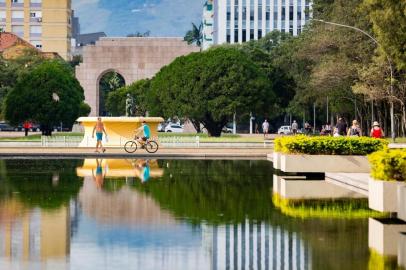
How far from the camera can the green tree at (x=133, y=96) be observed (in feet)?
332

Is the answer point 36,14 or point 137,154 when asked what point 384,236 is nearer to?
point 137,154

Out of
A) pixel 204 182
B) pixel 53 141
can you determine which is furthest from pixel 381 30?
pixel 204 182

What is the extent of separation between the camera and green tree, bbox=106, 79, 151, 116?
101 meters

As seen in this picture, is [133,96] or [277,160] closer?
[277,160]

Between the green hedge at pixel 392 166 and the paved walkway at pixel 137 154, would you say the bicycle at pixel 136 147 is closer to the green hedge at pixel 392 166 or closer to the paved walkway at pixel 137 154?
the paved walkway at pixel 137 154

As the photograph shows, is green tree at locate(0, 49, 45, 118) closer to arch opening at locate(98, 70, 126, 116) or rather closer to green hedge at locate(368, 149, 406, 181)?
arch opening at locate(98, 70, 126, 116)

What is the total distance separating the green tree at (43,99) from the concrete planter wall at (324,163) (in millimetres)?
53670

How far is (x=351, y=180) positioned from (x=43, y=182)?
8.52 metres

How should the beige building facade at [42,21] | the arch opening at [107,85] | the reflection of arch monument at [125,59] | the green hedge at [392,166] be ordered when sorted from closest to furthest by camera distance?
the green hedge at [392,166] < the reflection of arch monument at [125,59] < the arch opening at [107,85] < the beige building facade at [42,21]

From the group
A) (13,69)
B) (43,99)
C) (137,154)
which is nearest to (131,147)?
(137,154)

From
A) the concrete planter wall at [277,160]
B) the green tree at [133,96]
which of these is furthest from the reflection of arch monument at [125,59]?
the concrete planter wall at [277,160]

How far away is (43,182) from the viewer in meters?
29.1

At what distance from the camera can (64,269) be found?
42.4 ft

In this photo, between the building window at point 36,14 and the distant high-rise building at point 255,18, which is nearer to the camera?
the distant high-rise building at point 255,18
